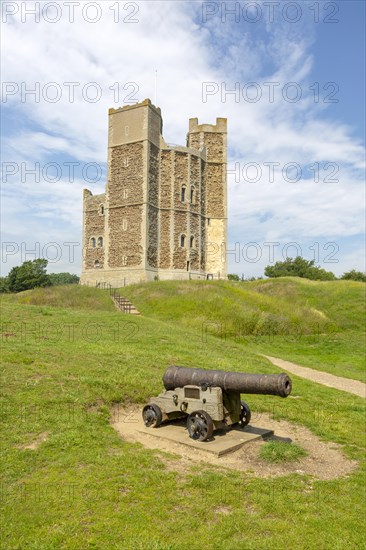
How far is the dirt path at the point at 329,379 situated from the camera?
14.2 metres

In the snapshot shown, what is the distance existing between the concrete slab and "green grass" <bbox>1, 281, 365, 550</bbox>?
67 centimetres

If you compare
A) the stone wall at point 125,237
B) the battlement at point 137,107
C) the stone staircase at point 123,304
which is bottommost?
the stone staircase at point 123,304

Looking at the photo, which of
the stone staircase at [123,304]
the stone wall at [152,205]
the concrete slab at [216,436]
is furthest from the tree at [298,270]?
the concrete slab at [216,436]

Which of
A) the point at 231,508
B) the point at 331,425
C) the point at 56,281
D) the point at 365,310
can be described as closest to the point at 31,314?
the point at 331,425

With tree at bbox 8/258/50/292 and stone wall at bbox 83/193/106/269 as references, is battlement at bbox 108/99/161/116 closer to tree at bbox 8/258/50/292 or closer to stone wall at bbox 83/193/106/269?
stone wall at bbox 83/193/106/269

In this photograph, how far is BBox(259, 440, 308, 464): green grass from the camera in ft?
23.1

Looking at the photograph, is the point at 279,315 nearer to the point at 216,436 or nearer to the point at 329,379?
the point at 329,379

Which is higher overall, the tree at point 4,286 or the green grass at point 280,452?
the tree at point 4,286

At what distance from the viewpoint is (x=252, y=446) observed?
7559 mm

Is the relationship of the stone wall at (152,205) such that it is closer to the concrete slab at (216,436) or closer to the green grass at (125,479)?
the green grass at (125,479)

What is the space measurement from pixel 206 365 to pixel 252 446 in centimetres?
599

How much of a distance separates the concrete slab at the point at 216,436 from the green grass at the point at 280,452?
1.40ft

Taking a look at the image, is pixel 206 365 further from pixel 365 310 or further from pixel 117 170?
pixel 117 170

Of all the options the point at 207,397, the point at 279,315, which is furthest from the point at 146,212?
the point at 207,397
